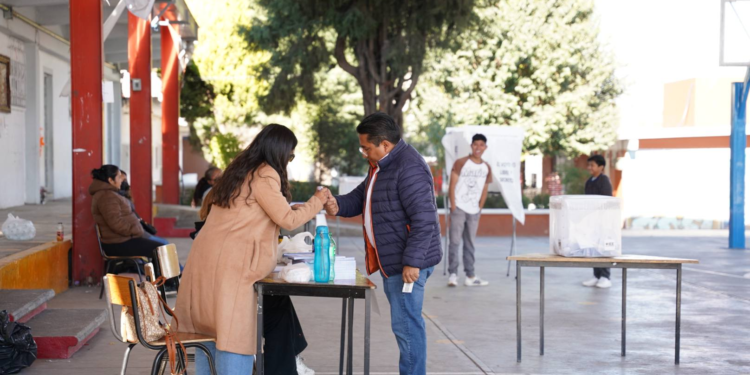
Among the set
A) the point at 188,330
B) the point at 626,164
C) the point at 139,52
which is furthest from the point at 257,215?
the point at 626,164

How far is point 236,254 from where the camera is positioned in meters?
4.25

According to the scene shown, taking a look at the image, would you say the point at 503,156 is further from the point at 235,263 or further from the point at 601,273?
the point at 235,263

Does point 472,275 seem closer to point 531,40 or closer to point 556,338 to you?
point 556,338

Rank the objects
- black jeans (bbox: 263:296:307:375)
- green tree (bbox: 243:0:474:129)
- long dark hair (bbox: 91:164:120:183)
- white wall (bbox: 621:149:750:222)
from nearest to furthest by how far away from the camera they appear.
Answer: black jeans (bbox: 263:296:307:375), long dark hair (bbox: 91:164:120:183), green tree (bbox: 243:0:474:129), white wall (bbox: 621:149:750:222)

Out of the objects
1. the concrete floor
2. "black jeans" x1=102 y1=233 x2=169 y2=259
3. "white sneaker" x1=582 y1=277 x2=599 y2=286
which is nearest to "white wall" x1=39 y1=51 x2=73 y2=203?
"black jeans" x1=102 y1=233 x2=169 y2=259

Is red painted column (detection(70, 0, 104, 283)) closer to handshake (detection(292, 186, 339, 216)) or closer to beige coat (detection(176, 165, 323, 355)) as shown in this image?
handshake (detection(292, 186, 339, 216))

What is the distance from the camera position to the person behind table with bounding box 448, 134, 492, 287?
10281 millimetres

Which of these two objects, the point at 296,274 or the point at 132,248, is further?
the point at 132,248

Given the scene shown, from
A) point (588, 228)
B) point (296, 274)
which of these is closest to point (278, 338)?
point (296, 274)


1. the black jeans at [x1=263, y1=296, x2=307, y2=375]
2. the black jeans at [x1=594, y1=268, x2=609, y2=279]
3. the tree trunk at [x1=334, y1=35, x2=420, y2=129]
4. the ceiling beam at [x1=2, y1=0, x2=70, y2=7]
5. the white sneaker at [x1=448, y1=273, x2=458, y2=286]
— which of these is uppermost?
the ceiling beam at [x1=2, y1=0, x2=70, y2=7]

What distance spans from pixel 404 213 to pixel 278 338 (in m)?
1.07

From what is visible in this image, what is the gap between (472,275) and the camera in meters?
10.6

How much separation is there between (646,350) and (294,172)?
1154 inches

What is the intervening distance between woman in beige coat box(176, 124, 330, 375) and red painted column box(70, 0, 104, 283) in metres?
5.75
